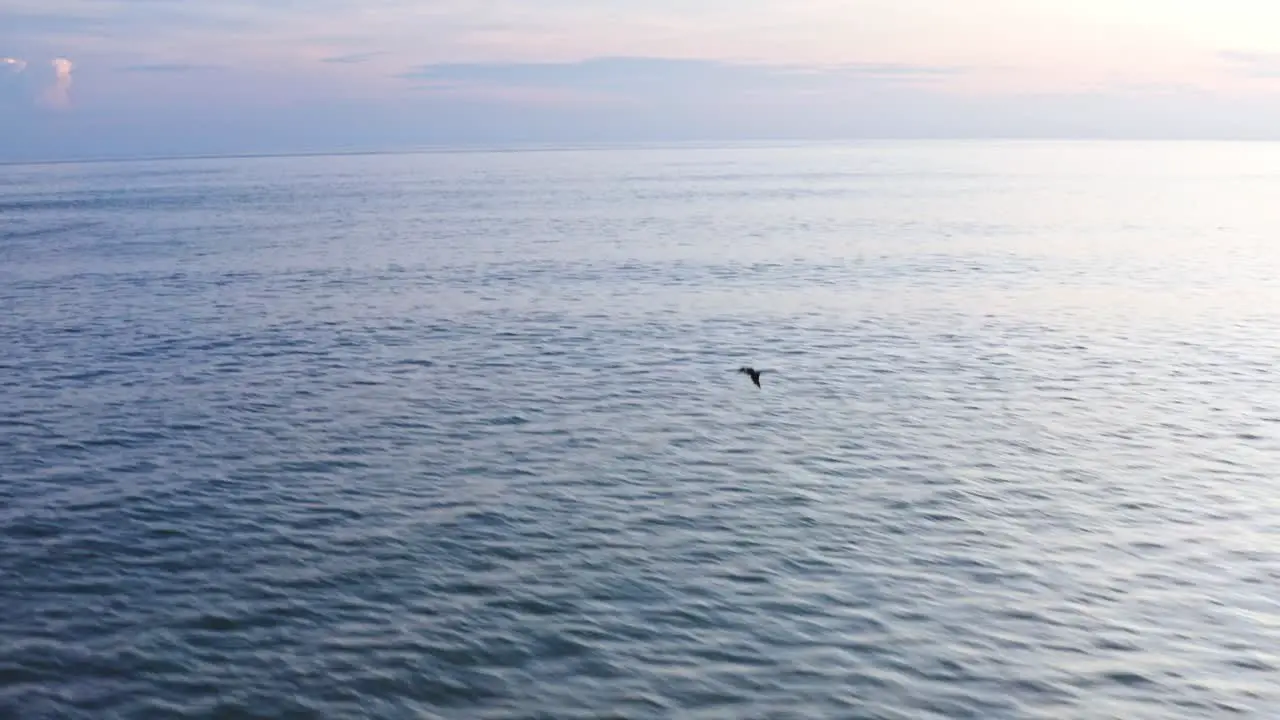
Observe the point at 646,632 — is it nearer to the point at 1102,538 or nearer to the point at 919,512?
the point at 919,512

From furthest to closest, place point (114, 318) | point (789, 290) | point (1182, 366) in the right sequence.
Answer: point (789, 290)
point (114, 318)
point (1182, 366)

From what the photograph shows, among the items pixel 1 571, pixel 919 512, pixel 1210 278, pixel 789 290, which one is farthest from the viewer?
pixel 1210 278

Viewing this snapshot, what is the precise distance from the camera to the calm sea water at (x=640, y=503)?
23.4 metres

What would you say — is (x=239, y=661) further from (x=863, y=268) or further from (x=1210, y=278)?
(x=1210, y=278)

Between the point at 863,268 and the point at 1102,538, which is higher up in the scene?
the point at 863,268

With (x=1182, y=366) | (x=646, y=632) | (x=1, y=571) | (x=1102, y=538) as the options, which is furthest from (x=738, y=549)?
(x=1182, y=366)

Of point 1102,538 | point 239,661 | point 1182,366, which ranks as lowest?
point 239,661

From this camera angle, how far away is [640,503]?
34125 mm

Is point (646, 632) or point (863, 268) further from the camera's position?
point (863, 268)

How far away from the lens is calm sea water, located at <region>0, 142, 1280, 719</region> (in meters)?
23.4

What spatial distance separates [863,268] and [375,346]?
A: 45.3 metres

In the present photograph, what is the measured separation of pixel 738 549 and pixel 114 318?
5196 cm

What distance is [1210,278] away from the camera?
3356 inches

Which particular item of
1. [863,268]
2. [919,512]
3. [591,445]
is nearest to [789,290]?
[863,268]
